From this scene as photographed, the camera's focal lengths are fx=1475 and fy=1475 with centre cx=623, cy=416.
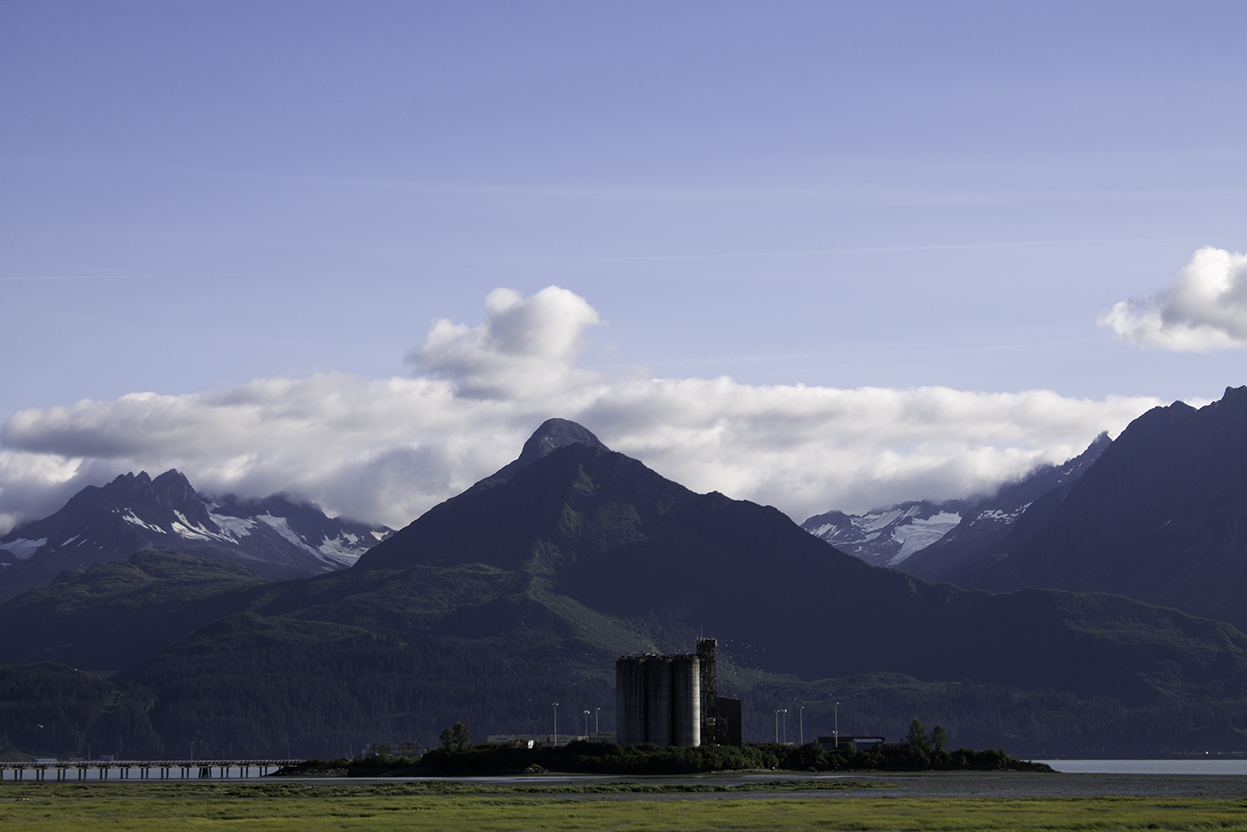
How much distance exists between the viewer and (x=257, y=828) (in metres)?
128

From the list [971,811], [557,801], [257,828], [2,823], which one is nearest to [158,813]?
[2,823]

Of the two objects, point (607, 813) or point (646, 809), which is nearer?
point (607, 813)

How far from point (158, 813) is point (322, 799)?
2751 cm

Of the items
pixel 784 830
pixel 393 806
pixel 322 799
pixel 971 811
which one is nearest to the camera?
pixel 784 830

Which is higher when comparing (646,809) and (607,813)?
(646,809)

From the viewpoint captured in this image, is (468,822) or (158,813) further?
(158,813)

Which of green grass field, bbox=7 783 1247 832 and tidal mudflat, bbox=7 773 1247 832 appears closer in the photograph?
green grass field, bbox=7 783 1247 832

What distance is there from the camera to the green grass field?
129m

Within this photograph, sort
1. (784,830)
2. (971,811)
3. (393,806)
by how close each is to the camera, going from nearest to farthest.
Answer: (784,830) → (971,811) → (393,806)

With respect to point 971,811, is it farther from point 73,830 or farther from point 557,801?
point 73,830

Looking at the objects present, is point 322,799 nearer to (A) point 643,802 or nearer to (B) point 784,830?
(A) point 643,802

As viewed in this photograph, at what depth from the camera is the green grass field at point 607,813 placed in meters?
129

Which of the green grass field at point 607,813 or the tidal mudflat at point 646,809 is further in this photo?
the tidal mudflat at point 646,809

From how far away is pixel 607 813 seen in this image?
141625mm
